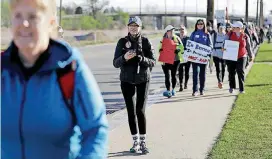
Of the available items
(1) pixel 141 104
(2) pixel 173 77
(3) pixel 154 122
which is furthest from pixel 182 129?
(2) pixel 173 77

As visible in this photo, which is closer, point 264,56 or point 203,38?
point 203,38

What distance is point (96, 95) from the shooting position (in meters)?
2.85

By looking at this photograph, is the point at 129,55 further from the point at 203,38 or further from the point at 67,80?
the point at 203,38

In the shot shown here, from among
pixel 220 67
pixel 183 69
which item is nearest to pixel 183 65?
pixel 183 69

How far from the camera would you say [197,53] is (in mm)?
13953

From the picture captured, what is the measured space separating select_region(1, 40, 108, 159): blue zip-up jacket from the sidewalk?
4373 mm

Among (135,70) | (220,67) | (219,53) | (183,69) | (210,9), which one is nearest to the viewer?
(135,70)

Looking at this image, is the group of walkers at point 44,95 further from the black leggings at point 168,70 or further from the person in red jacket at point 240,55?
the person in red jacket at point 240,55

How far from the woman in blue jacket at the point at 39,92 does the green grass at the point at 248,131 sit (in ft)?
14.4

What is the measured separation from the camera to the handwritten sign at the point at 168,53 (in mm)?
13266

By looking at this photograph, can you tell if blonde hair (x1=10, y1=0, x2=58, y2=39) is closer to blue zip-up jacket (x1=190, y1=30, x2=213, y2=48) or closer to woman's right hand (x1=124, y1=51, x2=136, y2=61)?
woman's right hand (x1=124, y1=51, x2=136, y2=61)

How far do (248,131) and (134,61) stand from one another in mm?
2441

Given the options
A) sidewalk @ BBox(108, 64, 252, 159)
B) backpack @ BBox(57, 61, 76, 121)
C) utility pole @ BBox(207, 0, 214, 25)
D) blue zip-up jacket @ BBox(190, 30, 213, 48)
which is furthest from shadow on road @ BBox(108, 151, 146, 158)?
utility pole @ BBox(207, 0, 214, 25)

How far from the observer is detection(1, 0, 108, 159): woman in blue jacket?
273 cm
